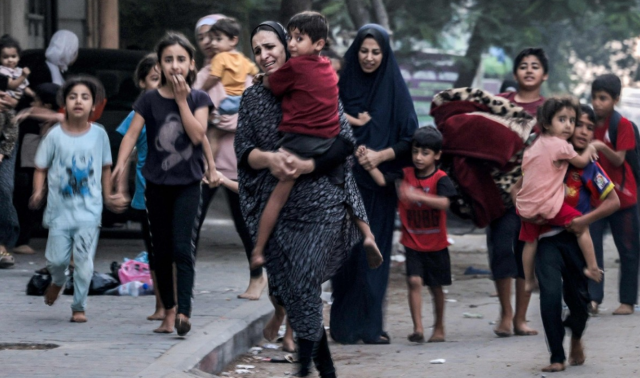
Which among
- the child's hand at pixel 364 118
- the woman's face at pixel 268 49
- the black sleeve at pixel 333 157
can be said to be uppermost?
the woman's face at pixel 268 49

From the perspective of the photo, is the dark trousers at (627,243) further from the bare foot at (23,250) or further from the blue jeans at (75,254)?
the bare foot at (23,250)

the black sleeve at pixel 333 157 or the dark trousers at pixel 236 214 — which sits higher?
the black sleeve at pixel 333 157

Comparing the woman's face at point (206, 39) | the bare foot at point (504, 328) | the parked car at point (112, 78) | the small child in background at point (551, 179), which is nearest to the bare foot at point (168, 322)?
the small child in background at point (551, 179)

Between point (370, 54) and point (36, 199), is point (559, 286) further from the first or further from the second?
point (36, 199)

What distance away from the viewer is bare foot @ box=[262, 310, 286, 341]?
7.21m

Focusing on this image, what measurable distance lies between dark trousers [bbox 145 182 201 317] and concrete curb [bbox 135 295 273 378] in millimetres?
310

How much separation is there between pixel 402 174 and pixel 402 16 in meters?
14.3

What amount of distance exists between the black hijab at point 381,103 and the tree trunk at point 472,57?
14.0 metres

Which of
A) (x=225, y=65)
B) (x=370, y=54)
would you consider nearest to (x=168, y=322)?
(x=370, y=54)

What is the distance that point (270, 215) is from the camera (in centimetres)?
527

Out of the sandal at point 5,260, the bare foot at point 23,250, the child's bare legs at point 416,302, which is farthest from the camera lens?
the bare foot at point 23,250

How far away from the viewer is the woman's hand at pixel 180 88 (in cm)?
655

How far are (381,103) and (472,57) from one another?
15.0 meters

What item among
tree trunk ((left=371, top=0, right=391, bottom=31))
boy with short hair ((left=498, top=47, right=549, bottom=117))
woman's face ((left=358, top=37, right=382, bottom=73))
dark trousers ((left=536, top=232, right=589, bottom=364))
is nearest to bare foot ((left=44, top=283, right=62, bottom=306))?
woman's face ((left=358, top=37, right=382, bottom=73))
